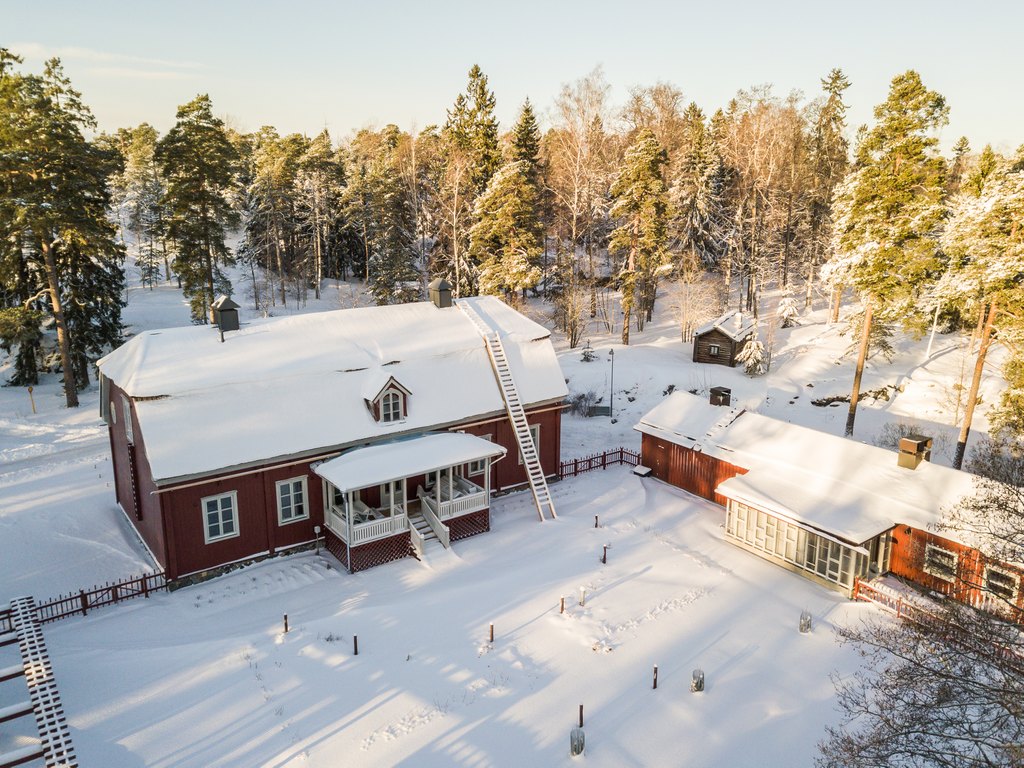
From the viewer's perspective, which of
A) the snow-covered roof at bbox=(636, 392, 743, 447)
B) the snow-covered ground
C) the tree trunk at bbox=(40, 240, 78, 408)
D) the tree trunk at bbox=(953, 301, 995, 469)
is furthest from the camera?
the tree trunk at bbox=(40, 240, 78, 408)

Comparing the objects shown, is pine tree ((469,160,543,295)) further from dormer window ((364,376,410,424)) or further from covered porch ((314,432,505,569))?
dormer window ((364,376,410,424))

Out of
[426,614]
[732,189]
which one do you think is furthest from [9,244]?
[732,189]

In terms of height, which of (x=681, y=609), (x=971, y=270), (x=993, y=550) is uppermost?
(x=971, y=270)

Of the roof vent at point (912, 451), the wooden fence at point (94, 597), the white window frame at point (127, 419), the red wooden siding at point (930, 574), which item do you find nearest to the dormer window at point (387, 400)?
the white window frame at point (127, 419)

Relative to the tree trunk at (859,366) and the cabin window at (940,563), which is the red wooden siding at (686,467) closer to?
the cabin window at (940,563)

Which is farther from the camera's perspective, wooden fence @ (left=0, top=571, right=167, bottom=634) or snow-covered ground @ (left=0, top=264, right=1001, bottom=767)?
wooden fence @ (left=0, top=571, right=167, bottom=634)

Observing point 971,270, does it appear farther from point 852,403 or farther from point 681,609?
point 681,609

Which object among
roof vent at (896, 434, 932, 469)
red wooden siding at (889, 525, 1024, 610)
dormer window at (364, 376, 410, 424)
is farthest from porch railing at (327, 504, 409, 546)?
roof vent at (896, 434, 932, 469)
